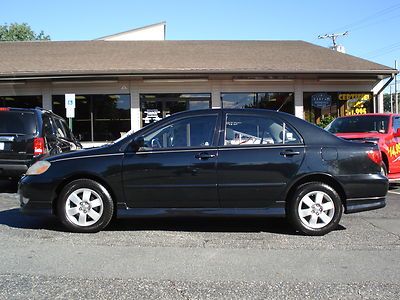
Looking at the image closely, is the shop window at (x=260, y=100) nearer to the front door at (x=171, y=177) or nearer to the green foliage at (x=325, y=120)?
the green foliage at (x=325, y=120)

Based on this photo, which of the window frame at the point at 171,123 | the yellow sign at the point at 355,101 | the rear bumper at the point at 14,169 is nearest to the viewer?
the window frame at the point at 171,123

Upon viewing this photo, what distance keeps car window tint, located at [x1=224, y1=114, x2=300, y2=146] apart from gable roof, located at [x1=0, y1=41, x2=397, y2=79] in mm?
10248

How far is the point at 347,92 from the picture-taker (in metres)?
18.6

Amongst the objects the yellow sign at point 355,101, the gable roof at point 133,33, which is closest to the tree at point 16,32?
the gable roof at point 133,33

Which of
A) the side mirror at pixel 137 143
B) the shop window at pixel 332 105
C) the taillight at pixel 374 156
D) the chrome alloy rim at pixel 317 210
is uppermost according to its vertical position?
the shop window at pixel 332 105

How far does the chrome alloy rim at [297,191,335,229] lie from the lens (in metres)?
6.16

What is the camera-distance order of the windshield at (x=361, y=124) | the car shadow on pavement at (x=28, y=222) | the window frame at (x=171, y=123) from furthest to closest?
the windshield at (x=361, y=124) → the car shadow on pavement at (x=28, y=222) → the window frame at (x=171, y=123)

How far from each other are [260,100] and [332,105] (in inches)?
114

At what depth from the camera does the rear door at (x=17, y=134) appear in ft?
30.6

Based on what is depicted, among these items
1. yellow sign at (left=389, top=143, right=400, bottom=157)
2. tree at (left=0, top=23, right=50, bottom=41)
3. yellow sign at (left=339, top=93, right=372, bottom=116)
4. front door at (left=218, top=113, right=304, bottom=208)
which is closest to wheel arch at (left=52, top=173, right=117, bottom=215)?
front door at (left=218, top=113, right=304, bottom=208)

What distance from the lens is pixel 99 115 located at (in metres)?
17.8

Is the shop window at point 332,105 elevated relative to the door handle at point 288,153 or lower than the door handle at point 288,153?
elevated

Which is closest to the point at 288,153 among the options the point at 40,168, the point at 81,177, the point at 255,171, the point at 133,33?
the point at 255,171

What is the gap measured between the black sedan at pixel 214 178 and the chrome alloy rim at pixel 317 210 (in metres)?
0.01
